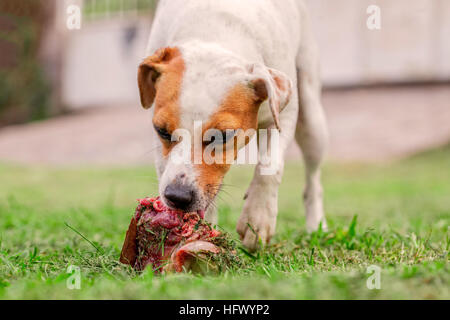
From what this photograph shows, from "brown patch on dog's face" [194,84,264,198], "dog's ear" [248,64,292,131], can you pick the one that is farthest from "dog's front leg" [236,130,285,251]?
"dog's ear" [248,64,292,131]

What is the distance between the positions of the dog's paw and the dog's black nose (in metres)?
0.55

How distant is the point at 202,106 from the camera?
2682 mm

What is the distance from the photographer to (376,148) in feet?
38.7

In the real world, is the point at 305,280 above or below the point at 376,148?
above

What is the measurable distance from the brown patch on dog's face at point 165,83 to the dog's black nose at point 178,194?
10.1 inches

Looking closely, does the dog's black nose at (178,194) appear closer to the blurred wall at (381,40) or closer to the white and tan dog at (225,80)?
the white and tan dog at (225,80)

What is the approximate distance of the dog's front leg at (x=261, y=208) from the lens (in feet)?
10.2

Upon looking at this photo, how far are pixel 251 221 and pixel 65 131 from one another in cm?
1310

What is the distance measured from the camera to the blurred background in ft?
41.2

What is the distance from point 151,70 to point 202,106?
48cm

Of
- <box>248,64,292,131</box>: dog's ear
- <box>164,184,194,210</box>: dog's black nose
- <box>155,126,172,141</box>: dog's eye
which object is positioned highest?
<box>248,64,292,131</box>: dog's ear

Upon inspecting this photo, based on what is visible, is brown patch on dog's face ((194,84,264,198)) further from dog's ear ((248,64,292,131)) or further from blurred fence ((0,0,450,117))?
blurred fence ((0,0,450,117))

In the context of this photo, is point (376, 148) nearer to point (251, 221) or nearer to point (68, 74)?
point (251, 221)
